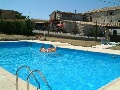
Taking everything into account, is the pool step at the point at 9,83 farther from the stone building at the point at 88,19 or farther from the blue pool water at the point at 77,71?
the stone building at the point at 88,19

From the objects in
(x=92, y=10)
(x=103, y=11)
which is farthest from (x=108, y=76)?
(x=92, y=10)

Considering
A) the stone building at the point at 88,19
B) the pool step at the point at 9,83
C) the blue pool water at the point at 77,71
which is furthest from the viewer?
the stone building at the point at 88,19

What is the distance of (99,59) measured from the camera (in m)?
21.1

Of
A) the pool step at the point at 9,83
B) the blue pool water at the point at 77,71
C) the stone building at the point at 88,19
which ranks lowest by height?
the blue pool water at the point at 77,71

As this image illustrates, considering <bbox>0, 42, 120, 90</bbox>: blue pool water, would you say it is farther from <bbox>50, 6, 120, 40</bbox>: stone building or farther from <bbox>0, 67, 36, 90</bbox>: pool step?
<bbox>50, 6, 120, 40</bbox>: stone building

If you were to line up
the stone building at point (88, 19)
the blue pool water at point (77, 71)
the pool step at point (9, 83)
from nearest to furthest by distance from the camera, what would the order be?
the pool step at point (9, 83), the blue pool water at point (77, 71), the stone building at point (88, 19)

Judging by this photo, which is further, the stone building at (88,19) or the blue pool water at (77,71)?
the stone building at (88,19)

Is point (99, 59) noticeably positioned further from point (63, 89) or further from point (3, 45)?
point (3, 45)

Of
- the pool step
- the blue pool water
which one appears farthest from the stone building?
the pool step

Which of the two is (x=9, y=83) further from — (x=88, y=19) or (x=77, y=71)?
(x=88, y=19)

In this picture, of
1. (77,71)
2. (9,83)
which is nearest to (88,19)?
(77,71)

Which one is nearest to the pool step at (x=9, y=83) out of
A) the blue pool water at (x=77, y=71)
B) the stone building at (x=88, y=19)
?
the blue pool water at (x=77, y=71)

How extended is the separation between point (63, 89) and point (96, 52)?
1148cm

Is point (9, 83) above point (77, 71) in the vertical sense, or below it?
above
